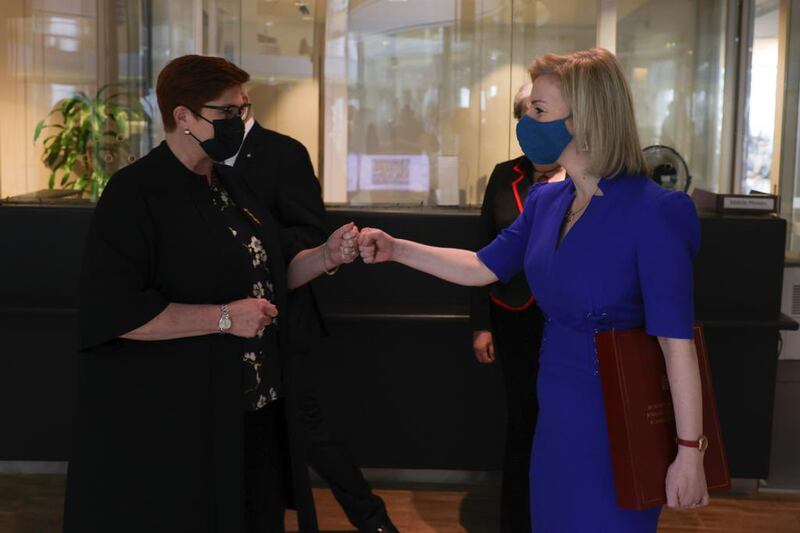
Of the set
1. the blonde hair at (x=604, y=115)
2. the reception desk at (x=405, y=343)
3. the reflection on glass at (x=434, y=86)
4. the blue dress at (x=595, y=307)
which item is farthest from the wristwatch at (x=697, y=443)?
the reflection on glass at (x=434, y=86)

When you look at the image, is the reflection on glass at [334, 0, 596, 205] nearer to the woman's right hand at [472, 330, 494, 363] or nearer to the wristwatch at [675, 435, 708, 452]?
the woman's right hand at [472, 330, 494, 363]

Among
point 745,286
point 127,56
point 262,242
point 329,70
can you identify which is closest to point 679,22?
point 329,70

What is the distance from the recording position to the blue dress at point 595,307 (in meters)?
2.09

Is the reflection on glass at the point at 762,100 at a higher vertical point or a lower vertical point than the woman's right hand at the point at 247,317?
higher

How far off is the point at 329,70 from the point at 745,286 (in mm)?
3859

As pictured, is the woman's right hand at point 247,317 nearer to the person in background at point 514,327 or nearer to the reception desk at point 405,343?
the person in background at point 514,327

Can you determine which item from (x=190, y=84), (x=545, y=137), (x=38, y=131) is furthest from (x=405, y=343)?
(x=38, y=131)

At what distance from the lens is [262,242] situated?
2.69 m

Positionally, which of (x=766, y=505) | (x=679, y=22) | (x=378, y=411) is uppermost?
(x=679, y=22)

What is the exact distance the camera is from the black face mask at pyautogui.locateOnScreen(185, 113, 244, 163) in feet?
8.37

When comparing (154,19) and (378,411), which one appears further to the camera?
(154,19)

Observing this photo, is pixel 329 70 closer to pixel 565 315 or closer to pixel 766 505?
pixel 766 505

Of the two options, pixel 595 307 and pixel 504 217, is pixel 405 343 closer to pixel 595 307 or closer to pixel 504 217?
pixel 504 217

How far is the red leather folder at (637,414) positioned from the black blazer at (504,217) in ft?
4.02
